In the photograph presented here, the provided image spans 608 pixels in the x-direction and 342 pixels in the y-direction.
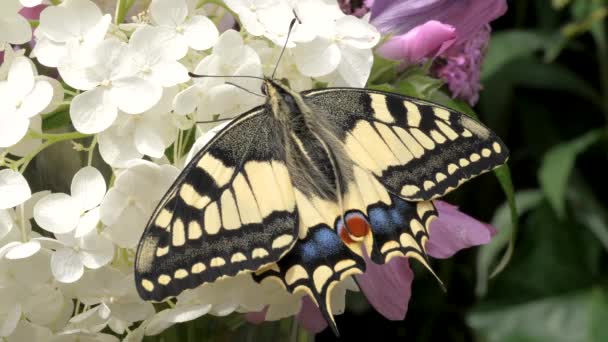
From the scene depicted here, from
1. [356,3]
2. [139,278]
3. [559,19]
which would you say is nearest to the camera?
[139,278]

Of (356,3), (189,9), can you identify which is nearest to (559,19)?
(356,3)

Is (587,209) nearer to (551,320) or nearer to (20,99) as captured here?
(551,320)

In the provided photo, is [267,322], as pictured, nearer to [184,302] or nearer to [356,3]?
[184,302]

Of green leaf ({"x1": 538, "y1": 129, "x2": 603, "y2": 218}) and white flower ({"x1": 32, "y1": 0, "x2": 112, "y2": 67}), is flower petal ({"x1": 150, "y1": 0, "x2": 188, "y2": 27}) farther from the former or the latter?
green leaf ({"x1": 538, "y1": 129, "x2": 603, "y2": 218})

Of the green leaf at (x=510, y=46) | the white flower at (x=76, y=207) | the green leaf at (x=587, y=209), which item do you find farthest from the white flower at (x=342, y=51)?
the green leaf at (x=587, y=209)

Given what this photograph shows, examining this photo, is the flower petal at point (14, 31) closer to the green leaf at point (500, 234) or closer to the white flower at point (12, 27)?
the white flower at point (12, 27)

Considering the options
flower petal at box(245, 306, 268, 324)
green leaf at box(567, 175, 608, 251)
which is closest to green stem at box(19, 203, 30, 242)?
flower petal at box(245, 306, 268, 324)

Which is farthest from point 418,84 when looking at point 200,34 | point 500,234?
point 500,234
